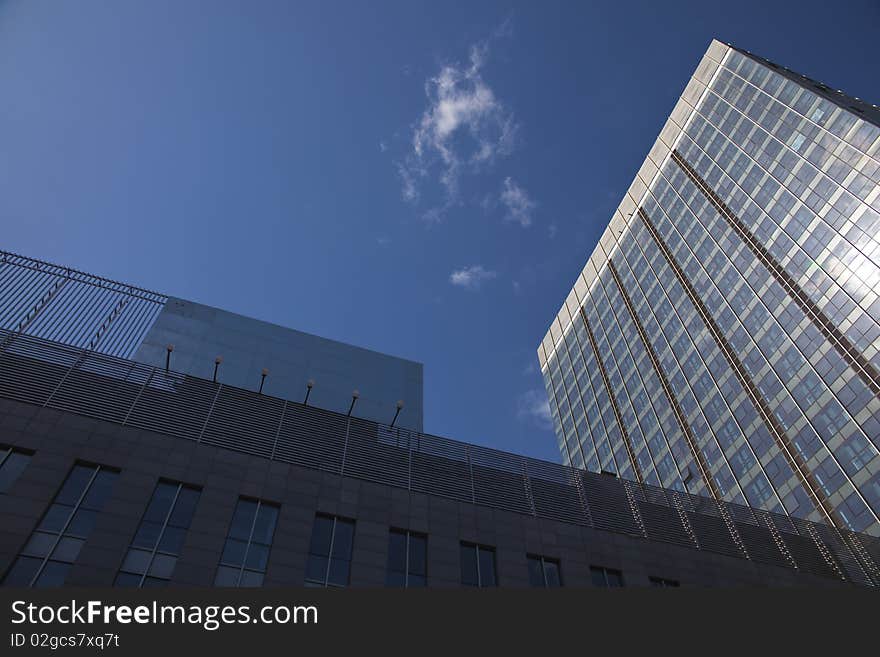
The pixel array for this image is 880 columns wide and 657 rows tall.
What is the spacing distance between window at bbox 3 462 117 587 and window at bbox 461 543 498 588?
15.6 metres

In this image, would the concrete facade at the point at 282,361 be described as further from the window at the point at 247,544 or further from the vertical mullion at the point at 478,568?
the window at the point at 247,544

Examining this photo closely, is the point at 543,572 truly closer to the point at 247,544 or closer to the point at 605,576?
the point at 605,576

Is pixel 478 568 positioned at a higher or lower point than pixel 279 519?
lower

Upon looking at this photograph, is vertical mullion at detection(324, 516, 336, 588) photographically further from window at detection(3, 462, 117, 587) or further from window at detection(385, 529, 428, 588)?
window at detection(3, 462, 117, 587)

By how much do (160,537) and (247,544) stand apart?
332cm

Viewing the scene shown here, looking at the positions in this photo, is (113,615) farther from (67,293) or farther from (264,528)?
(67,293)

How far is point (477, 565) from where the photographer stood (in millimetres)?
28594

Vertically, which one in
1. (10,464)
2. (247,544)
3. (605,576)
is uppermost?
(10,464)

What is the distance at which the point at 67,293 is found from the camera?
34.8 metres

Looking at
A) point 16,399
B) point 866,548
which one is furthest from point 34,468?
point 866,548

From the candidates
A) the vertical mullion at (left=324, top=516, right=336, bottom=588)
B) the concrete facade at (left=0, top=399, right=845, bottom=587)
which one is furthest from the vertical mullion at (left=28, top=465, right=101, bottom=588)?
the vertical mullion at (left=324, top=516, right=336, bottom=588)

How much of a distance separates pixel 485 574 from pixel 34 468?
19.3m

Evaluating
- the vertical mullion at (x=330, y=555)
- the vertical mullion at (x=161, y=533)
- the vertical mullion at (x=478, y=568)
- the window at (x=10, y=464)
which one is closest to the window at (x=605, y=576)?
the vertical mullion at (x=478, y=568)

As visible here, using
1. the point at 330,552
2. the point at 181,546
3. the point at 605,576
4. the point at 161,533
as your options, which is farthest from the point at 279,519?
the point at 605,576
